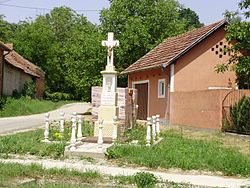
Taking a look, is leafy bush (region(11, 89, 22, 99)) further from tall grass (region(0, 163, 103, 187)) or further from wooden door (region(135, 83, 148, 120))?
tall grass (region(0, 163, 103, 187))

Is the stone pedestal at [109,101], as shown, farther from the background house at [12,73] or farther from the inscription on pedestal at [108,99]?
the background house at [12,73]

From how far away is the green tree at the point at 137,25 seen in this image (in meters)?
39.1

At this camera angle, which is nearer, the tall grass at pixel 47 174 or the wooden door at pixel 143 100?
the tall grass at pixel 47 174

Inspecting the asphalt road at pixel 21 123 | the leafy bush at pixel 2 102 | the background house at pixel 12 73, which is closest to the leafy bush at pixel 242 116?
the asphalt road at pixel 21 123

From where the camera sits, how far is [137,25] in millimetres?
39156

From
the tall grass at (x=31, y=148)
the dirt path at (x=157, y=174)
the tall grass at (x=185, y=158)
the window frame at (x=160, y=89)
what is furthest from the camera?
the window frame at (x=160, y=89)

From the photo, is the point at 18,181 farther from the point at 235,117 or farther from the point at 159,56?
the point at 159,56

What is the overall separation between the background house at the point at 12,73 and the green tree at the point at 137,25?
889 cm

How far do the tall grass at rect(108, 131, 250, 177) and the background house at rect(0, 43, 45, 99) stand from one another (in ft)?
90.4

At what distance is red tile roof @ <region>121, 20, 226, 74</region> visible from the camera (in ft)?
85.6

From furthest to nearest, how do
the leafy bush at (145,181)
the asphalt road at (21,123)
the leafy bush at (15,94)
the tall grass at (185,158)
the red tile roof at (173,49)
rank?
1. the leafy bush at (15,94)
2. the red tile roof at (173,49)
3. the asphalt road at (21,123)
4. the tall grass at (185,158)
5. the leafy bush at (145,181)

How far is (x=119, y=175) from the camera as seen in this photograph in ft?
36.6

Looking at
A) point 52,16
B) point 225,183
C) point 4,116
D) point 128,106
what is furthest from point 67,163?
point 52,16

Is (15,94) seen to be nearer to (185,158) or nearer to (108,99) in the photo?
(108,99)
